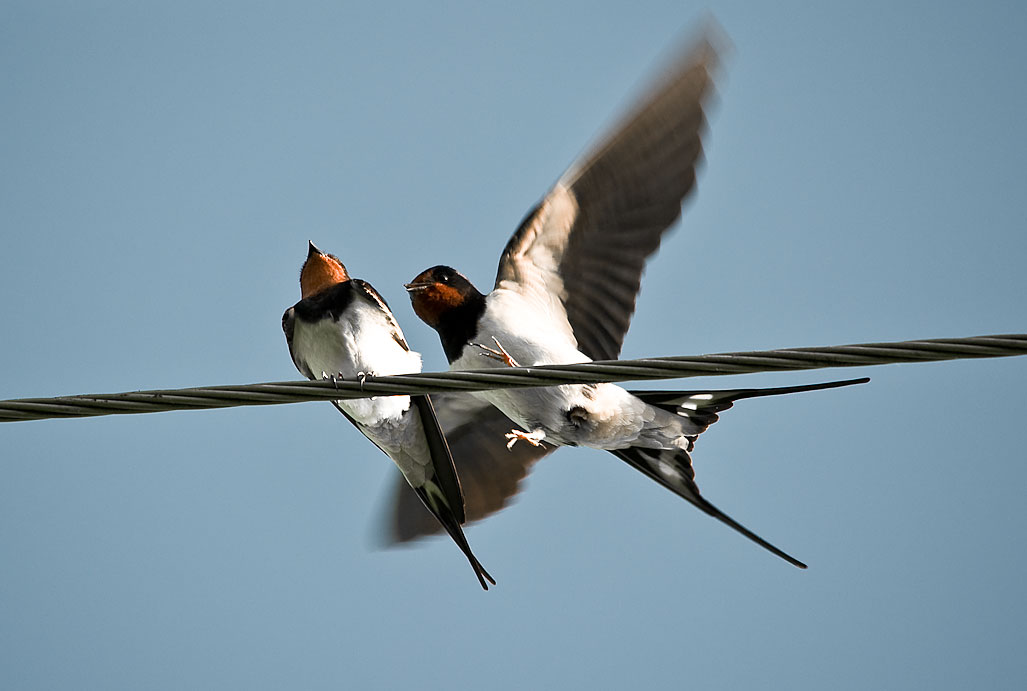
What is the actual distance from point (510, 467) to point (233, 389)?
311cm

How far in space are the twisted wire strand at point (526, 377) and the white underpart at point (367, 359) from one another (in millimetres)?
1387

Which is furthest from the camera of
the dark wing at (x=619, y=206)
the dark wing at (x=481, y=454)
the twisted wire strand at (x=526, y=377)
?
the dark wing at (x=481, y=454)

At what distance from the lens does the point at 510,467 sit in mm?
5711

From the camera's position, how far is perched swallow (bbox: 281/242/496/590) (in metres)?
4.30

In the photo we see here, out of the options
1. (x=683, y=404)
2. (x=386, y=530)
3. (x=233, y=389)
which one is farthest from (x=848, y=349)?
(x=386, y=530)

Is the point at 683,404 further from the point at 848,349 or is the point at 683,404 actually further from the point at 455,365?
the point at 848,349

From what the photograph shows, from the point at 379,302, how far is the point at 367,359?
28 cm

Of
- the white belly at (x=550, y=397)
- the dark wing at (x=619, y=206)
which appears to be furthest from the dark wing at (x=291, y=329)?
the dark wing at (x=619, y=206)

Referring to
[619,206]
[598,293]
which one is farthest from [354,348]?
[619,206]

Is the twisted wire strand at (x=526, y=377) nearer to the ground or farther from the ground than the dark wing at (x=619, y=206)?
nearer to the ground

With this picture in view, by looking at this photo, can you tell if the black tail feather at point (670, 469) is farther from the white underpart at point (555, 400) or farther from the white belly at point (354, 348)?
the white belly at point (354, 348)

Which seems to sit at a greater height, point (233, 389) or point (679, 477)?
point (233, 389)

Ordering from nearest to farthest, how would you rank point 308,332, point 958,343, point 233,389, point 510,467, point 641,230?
point 958,343
point 233,389
point 308,332
point 641,230
point 510,467

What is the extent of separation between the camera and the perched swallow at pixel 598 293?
14.9 feet
